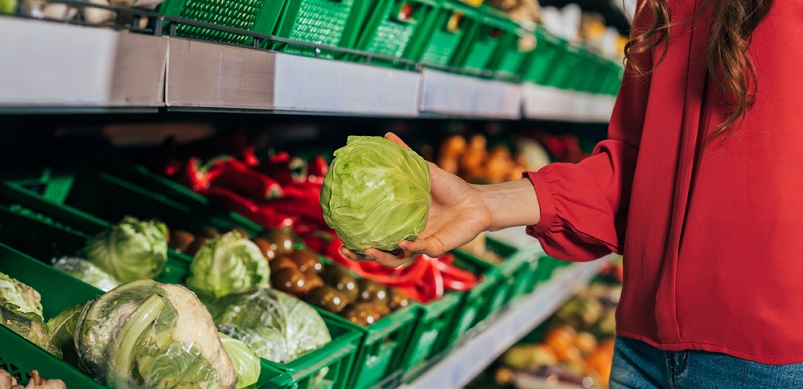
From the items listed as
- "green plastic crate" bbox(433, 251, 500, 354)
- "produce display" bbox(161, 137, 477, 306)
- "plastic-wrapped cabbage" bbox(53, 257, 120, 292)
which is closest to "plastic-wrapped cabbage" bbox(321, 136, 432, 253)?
"produce display" bbox(161, 137, 477, 306)

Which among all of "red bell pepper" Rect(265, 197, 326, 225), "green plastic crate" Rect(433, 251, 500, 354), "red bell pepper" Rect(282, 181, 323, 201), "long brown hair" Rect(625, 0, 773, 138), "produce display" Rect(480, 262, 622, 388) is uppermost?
"long brown hair" Rect(625, 0, 773, 138)

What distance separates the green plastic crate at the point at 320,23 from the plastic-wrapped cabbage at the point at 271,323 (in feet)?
1.71

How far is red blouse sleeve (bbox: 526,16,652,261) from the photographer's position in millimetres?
1573

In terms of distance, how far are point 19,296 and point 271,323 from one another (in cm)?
49

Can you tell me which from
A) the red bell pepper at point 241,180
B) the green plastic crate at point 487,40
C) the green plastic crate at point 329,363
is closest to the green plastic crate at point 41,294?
the green plastic crate at point 329,363

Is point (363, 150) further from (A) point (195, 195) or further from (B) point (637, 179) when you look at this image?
(A) point (195, 195)

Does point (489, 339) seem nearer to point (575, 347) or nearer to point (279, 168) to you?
point (279, 168)

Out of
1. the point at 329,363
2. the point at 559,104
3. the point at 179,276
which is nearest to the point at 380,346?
the point at 329,363

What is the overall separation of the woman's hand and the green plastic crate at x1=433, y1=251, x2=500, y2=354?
0.78 metres

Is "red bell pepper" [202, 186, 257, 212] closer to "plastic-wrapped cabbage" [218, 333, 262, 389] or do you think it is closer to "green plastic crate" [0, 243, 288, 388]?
"green plastic crate" [0, 243, 288, 388]

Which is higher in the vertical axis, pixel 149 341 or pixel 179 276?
pixel 149 341

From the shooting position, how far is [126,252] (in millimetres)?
1756

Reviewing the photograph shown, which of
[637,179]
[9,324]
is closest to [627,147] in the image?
[637,179]

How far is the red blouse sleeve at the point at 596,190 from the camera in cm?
157
